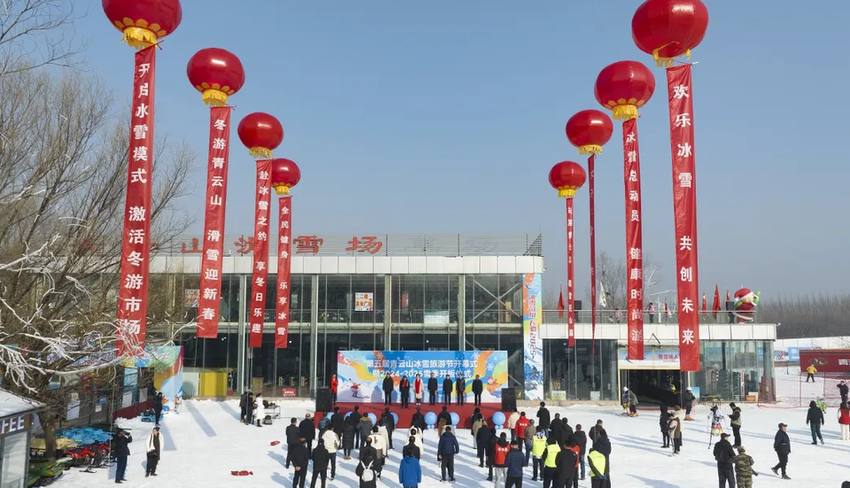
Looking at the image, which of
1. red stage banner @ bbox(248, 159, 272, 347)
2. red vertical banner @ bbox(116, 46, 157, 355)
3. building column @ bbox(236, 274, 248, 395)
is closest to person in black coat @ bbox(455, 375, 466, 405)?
red stage banner @ bbox(248, 159, 272, 347)

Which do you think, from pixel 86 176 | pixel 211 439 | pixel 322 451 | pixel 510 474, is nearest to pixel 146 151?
pixel 86 176

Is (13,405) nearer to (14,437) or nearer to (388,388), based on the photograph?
(14,437)

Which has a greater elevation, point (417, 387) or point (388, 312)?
point (388, 312)

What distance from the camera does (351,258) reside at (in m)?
31.7

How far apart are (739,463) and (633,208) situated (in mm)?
6785

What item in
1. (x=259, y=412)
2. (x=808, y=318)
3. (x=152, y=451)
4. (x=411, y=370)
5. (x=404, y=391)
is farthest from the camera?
(x=808, y=318)

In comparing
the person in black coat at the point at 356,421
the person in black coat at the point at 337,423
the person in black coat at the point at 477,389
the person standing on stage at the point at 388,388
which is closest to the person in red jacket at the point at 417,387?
the person standing on stage at the point at 388,388

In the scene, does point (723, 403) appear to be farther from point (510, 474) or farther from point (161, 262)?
point (161, 262)

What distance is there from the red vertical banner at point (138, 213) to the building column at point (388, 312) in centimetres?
1921

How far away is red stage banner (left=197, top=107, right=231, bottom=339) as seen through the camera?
1661cm

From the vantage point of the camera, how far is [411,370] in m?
24.6

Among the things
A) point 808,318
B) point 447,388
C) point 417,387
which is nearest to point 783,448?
point 447,388

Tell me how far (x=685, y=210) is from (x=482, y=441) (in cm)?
716

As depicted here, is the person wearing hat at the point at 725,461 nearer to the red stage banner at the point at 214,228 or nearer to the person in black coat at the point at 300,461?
the person in black coat at the point at 300,461
